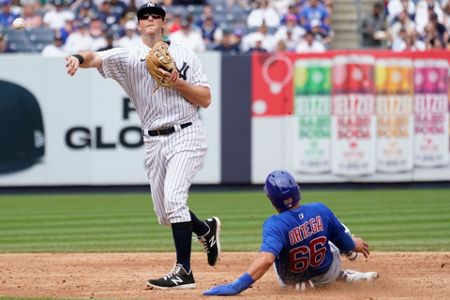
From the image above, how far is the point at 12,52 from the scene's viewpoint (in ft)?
59.9

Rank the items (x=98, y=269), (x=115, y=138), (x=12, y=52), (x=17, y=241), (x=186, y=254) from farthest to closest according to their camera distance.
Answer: (x=12, y=52) < (x=115, y=138) < (x=17, y=241) < (x=98, y=269) < (x=186, y=254)

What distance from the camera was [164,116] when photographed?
291 inches

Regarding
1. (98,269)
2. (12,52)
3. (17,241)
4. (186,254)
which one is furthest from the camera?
(12,52)

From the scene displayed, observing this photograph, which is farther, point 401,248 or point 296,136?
point 296,136

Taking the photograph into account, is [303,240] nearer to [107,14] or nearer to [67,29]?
[67,29]

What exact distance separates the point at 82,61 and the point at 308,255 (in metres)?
2.04

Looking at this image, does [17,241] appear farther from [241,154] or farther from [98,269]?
[241,154]

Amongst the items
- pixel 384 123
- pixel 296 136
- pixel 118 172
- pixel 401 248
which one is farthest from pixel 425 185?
pixel 401 248

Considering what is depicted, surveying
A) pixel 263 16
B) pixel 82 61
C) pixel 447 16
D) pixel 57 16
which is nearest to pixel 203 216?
pixel 82 61

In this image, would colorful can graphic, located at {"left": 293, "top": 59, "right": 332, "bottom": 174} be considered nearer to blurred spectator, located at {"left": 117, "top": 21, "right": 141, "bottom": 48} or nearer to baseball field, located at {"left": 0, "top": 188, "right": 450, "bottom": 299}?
baseball field, located at {"left": 0, "top": 188, "right": 450, "bottom": 299}

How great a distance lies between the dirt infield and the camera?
6.97m

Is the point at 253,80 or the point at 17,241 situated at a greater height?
the point at 253,80

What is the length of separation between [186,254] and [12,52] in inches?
461

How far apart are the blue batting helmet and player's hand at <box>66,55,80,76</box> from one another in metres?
1.50
